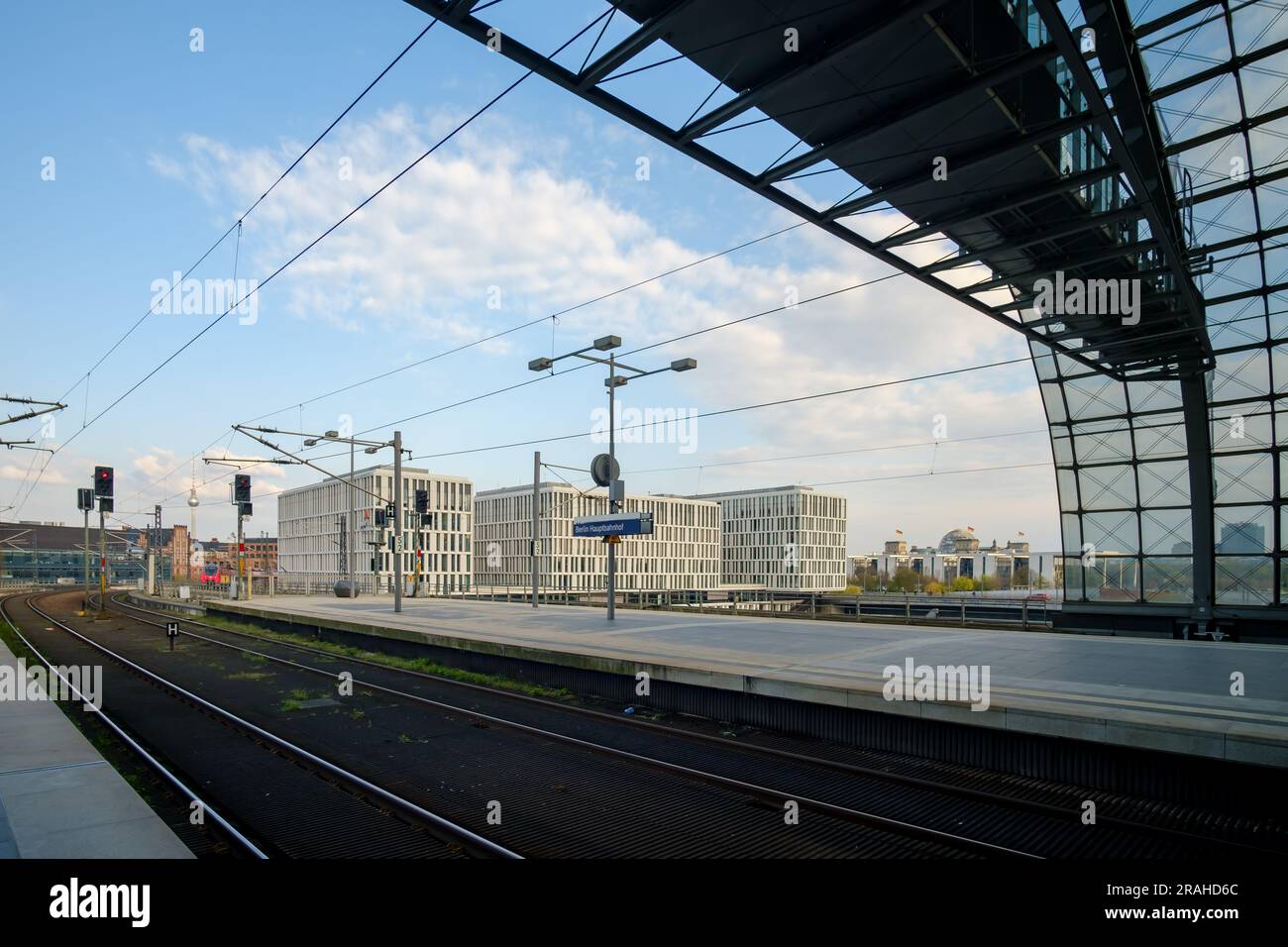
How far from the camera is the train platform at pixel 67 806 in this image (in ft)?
19.9

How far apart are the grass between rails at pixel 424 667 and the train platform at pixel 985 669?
61cm

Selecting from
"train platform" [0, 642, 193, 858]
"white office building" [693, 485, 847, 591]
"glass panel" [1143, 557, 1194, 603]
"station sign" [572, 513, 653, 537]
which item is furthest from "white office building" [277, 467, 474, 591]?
"train platform" [0, 642, 193, 858]

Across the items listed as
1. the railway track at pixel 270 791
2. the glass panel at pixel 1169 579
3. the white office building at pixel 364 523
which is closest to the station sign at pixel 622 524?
the railway track at pixel 270 791

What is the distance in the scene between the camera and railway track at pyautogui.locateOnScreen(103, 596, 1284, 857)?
689 centimetres

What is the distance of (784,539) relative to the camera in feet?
430

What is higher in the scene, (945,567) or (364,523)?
(364,523)

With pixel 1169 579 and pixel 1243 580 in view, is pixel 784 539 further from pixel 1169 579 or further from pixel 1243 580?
pixel 1243 580

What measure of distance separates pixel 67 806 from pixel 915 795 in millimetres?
8716

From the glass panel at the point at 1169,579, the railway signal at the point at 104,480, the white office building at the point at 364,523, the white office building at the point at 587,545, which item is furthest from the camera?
the white office building at the point at 587,545

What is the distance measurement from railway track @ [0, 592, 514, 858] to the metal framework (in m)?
8.15

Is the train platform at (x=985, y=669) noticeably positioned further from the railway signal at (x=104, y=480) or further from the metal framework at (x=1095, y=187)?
the railway signal at (x=104, y=480)

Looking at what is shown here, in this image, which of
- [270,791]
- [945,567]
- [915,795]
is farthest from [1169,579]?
[945,567]
